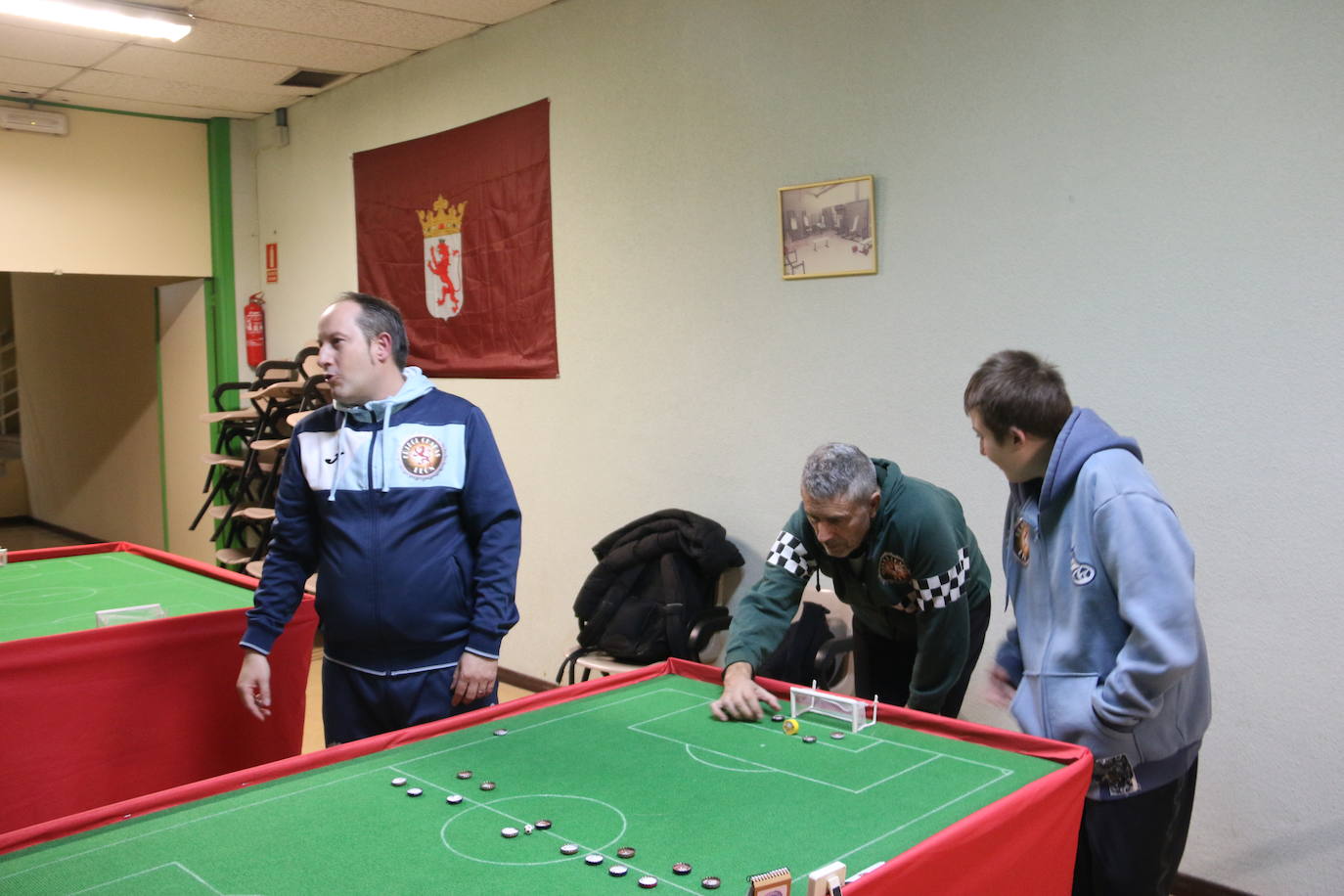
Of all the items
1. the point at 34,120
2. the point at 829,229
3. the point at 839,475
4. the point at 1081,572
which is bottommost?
the point at 1081,572

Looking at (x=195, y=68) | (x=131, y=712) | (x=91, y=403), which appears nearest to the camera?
(x=131, y=712)

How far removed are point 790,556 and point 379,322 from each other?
3.45 ft

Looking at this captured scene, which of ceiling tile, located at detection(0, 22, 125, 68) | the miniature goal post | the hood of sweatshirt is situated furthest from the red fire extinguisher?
Answer: the hood of sweatshirt

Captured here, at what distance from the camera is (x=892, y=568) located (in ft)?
8.18

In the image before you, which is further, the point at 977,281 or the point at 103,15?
the point at 103,15

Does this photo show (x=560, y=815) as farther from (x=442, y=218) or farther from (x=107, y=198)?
(x=107, y=198)

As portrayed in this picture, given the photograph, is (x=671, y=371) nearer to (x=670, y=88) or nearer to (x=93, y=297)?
(x=670, y=88)

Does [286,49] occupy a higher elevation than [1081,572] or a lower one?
higher

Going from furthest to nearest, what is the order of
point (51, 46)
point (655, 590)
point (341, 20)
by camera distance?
point (51, 46), point (341, 20), point (655, 590)

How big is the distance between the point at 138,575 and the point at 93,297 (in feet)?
19.2

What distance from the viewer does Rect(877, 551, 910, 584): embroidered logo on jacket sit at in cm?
247

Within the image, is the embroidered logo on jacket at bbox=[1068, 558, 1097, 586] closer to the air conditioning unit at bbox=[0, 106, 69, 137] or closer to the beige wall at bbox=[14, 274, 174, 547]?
the air conditioning unit at bbox=[0, 106, 69, 137]

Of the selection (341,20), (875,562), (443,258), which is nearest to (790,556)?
(875,562)

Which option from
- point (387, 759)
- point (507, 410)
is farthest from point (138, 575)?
point (387, 759)
